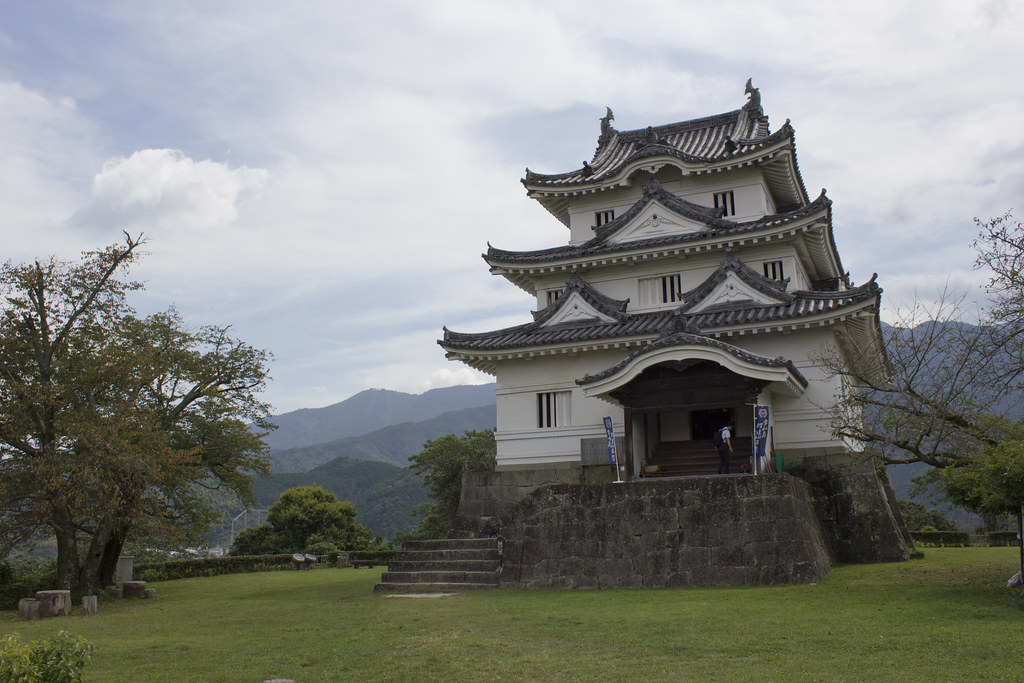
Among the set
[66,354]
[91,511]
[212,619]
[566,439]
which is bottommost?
[212,619]

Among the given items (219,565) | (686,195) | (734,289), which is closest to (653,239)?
(686,195)

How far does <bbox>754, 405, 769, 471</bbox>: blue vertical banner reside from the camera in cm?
1941

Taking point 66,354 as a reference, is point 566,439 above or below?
below

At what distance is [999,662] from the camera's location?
848 cm

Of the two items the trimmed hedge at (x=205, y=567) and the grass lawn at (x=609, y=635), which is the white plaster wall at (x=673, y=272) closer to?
the grass lawn at (x=609, y=635)

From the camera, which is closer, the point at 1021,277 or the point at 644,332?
the point at 1021,277

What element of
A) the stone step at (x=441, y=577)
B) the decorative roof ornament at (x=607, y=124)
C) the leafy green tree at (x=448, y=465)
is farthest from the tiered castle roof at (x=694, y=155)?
the leafy green tree at (x=448, y=465)

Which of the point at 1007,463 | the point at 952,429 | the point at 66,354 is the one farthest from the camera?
the point at 66,354

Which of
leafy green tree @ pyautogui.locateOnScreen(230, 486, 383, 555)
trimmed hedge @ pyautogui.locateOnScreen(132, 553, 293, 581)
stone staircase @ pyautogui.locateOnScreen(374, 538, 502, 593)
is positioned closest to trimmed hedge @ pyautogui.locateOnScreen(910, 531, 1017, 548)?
stone staircase @ pyautogui.locateOnScreen(374, 538, 502, 593)

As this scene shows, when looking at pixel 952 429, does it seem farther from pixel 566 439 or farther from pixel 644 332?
pixel 566 439

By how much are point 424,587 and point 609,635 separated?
28.1 ft

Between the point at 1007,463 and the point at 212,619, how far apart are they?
1452 centimetres

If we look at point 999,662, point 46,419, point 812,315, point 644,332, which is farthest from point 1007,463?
point 46,419

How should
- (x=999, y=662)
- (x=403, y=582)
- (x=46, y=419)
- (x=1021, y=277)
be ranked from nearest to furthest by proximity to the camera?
(x=999, y=662) → (x=1021, y=277) → (x=403, y=582) → (x=46, y=419)
